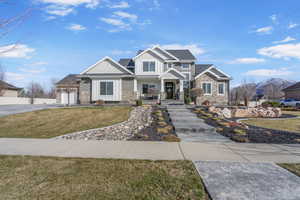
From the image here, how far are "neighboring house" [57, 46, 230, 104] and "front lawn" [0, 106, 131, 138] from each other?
21.6 ft

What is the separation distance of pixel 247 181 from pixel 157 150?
9.14ft

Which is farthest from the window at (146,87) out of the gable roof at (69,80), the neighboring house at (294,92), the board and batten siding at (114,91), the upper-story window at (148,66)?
the neighboring house at (294,92)

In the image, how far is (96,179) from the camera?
3.33 metres

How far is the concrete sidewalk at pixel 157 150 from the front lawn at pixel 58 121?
2.27 m

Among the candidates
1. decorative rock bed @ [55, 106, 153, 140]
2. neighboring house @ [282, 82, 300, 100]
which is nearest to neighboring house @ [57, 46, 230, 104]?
decorative rock bed @ [55, 106, 153, 140]

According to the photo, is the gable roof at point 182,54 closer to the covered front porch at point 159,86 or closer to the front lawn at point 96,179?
the covered front porch at point 159,86

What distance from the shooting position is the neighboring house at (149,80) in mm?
18781

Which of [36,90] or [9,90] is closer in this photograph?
[9,90]

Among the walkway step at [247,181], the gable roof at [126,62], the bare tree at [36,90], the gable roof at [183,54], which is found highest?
the gable roof at [183,54]

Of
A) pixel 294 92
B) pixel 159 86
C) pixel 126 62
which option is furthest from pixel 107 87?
pixel 294 92

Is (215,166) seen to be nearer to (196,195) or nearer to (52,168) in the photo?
(196,195)

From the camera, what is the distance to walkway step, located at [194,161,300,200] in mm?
2818

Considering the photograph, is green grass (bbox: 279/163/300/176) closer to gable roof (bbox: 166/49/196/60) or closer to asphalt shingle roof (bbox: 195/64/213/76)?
asphalt shingle roof (bbox: 195/64/213/76)

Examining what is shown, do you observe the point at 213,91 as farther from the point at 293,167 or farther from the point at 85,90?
the point at 293,167
